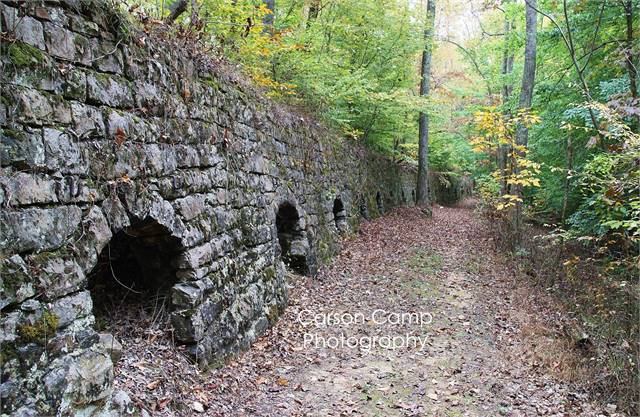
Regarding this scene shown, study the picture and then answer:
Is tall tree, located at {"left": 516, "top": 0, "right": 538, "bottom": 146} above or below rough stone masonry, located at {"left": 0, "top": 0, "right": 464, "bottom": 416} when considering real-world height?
above

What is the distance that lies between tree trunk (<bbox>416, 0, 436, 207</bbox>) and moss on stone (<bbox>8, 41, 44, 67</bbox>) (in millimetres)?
13455

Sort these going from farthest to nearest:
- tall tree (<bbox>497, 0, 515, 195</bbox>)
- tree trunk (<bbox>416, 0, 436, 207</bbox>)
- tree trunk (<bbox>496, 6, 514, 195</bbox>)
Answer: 1. tree trunk (<bbox>416, 0, 436, 207</bbox>)
2. tree trunk (<bbox>496, 6, 514, 195</bbox>)
3. tall tree (<bbox>497, 0, 515, 195</bbox>)

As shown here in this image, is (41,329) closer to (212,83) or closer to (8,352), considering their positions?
(8,352)

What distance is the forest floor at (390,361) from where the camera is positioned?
162 inches

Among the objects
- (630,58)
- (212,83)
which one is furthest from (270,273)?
(630,58)

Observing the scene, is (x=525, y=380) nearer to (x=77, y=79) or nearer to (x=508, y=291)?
(x=508, y=291)

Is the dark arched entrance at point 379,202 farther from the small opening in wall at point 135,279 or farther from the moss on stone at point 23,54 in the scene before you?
the moss on stone at point 23,54

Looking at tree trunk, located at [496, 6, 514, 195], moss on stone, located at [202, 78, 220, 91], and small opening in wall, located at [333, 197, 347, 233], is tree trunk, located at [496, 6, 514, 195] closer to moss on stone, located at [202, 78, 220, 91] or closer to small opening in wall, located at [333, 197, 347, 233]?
small opening in wall, located at [333, 197, 347, 233]

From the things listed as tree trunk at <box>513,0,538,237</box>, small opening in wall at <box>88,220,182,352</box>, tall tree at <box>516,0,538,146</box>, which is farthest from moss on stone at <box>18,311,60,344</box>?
tall tree at <box>516,0,538,146</box>

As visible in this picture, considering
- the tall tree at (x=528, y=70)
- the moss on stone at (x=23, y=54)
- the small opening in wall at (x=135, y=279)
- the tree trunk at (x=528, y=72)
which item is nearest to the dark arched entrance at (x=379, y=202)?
the tree trunk at (x=528, y=72)

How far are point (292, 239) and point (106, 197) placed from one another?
5206mm

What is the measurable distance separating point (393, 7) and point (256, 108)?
889 centimetres

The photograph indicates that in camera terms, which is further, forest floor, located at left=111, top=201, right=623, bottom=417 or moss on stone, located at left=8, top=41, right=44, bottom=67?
forest floor, located at left=111, top=201, right=623, bottom=417

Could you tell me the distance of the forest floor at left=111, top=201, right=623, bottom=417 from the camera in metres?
4.12
